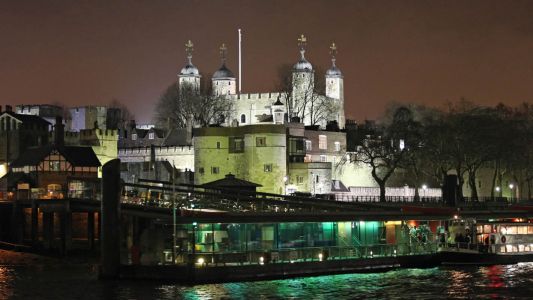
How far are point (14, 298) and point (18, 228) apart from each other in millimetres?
29990

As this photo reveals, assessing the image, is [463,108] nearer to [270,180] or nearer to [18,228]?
[270,180]

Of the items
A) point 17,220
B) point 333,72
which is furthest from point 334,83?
point 17,220

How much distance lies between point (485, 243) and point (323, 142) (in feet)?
183

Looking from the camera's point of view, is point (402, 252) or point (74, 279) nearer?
point (74, 279)

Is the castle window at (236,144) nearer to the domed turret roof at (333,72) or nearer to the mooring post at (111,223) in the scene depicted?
the mooring post at (111,223)

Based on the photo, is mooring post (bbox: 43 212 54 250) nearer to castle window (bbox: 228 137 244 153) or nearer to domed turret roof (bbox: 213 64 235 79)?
castle window (bbox: 228 137 244 153)

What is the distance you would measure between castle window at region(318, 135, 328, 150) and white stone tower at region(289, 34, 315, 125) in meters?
21.8

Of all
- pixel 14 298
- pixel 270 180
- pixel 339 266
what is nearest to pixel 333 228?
pixel 339 266

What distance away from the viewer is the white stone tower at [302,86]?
504 ft

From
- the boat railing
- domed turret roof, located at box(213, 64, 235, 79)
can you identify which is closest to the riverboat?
the boat railing

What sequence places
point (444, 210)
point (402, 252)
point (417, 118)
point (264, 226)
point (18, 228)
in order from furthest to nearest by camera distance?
point (417, 118) < point (18, 228) < point (444, 210) < point (402, 252) < point (264, 226)

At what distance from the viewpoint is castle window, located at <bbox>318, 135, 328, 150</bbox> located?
410ft

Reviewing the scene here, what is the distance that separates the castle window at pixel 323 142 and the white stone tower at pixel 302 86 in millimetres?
21805

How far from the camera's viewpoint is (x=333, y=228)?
6450 cm
